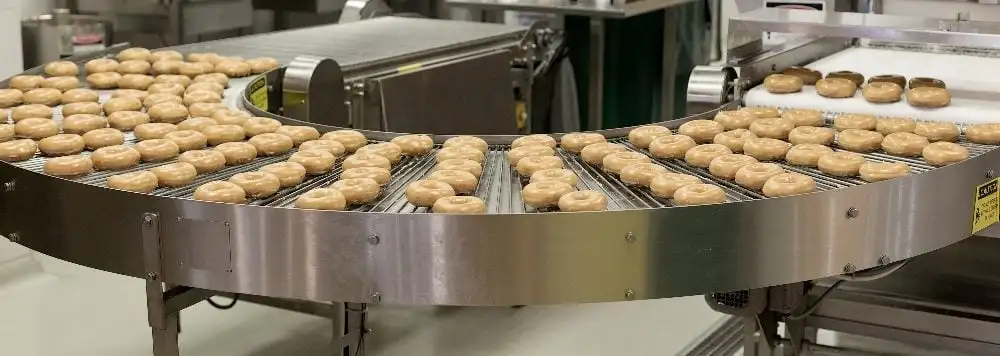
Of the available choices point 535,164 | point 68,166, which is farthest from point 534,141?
point 68,166

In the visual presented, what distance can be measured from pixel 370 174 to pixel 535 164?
0.30m

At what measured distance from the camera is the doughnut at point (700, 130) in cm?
220

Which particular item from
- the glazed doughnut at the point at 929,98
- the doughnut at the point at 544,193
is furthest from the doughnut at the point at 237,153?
the glazed doughnut at the point at 929,98

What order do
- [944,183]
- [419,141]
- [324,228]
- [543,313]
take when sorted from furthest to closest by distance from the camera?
[543,313] → [419,141] → [944,183] → [324,228]

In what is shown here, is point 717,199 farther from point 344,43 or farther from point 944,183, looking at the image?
point 344,43

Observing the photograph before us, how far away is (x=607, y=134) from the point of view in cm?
225

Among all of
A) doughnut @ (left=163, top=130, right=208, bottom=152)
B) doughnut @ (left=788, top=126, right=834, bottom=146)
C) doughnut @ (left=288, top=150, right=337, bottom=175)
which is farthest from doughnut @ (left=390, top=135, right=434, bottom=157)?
doughnut @ (left=788, top=126, right=834, bottom=146)

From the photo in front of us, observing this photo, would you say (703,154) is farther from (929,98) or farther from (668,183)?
(929,98)

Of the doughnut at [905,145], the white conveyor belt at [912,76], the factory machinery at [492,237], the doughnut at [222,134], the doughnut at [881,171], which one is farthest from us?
the white conveyor belt at [912,76]

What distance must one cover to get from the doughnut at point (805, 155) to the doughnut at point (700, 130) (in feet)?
0.64

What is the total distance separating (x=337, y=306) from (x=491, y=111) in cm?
99

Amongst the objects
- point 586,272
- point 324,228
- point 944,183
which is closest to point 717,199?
point 586,272

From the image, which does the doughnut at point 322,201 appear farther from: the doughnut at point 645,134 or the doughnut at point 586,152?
the doughnut at point 645,134

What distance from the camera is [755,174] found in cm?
187
